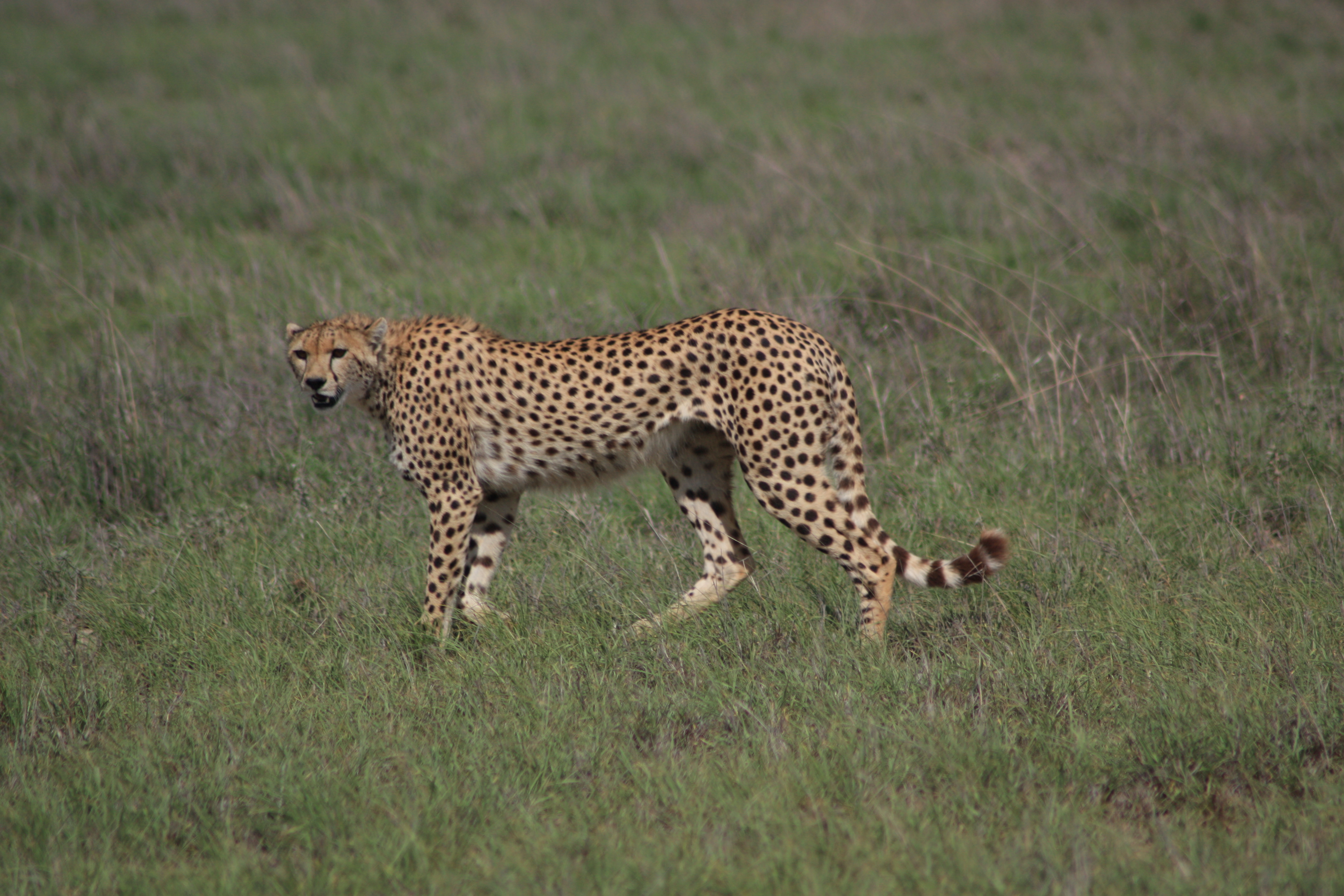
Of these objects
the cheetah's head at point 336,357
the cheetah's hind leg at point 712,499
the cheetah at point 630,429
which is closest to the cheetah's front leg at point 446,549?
the cheetah at point 630,429

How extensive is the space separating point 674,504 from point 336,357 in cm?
155

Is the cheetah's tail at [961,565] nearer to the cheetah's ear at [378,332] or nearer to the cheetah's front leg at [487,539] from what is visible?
the cheetah's front leg at [487,539]

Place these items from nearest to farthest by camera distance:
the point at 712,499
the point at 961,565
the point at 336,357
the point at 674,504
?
the point at 961,565 → the point at 336,357 → the point at 712,499 → the point at 674,504

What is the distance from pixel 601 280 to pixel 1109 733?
447cm

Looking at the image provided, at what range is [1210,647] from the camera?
3.50 meters

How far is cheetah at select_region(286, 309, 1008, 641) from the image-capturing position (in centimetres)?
392

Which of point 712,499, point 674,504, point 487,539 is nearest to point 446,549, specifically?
point 487,539

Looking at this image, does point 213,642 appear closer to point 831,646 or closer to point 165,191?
point 831,646

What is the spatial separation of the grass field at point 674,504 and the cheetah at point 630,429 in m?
0.19

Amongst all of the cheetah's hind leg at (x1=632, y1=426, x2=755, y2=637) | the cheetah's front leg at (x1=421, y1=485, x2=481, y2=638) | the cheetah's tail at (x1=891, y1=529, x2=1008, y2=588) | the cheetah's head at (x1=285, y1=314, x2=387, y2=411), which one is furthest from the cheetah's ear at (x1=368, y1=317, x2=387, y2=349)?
the cheetah's tail at (x1=891, y1=529, x2=1008, y2=588)

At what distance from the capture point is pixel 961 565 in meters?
3.84

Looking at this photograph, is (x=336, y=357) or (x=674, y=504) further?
(x=674, y=504)

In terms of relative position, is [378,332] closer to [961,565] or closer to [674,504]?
[674,504]

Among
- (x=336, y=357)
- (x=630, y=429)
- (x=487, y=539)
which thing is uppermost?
(x=336, y=357)
